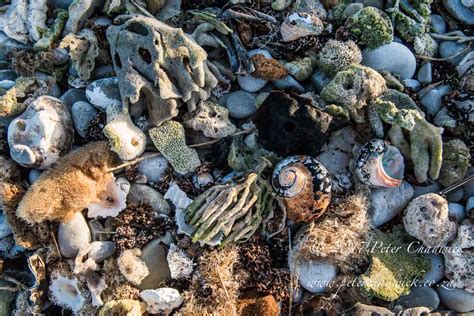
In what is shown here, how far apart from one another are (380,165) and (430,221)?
2.11 feet

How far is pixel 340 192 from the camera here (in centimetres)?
456

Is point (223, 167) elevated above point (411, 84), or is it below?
below

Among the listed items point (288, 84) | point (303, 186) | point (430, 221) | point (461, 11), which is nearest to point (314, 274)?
point (303, 186)

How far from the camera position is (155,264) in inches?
173

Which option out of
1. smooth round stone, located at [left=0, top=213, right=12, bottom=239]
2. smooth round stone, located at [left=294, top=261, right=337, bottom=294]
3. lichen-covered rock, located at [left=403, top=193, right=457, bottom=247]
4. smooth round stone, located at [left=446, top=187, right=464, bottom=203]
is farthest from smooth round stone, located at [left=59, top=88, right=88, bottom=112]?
smooth round stone, located at [left=446, top=187, right=464, bottom=203]

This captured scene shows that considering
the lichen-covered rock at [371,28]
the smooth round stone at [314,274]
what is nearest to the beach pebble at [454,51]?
the lichen-covered rock at [371,28]

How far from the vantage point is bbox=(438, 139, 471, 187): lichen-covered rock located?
14.9 feet

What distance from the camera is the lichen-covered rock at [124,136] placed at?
4.26 m

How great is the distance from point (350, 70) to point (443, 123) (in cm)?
99

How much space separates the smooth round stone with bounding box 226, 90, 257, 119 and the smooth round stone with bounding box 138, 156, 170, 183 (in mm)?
777

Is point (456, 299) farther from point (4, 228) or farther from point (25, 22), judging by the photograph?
point (25, 22)

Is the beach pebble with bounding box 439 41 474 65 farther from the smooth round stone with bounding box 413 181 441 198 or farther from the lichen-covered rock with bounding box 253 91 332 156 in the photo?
the lichen-covered rock with bounding box 253 91 332 156

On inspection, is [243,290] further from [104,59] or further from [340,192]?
[104,59]

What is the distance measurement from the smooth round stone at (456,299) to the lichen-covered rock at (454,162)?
948 millimetres
